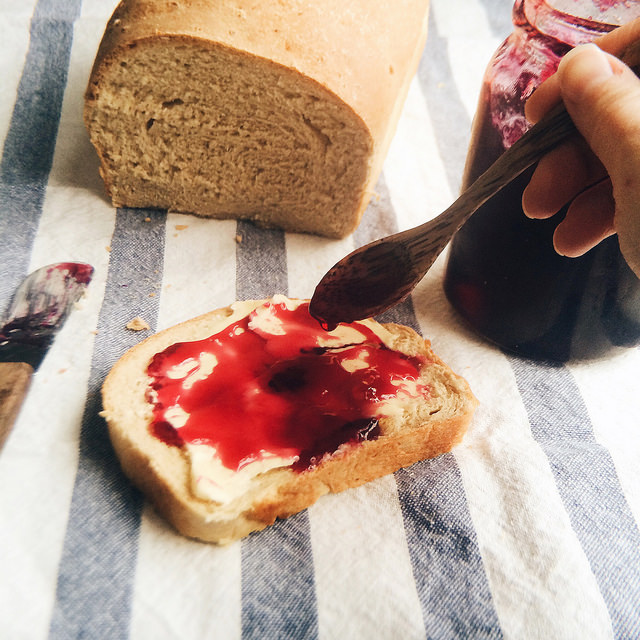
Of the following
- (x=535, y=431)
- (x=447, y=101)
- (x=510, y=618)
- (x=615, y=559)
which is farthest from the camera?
(x=447, y=101)

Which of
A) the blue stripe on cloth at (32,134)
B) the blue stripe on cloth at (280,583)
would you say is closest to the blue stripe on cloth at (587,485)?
the blue stripe on cloth at (280,583)

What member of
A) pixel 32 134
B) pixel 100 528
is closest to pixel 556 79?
pixel 100 528

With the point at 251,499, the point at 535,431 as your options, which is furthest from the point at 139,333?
the point at 535,431

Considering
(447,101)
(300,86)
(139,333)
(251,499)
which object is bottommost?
(139,333)

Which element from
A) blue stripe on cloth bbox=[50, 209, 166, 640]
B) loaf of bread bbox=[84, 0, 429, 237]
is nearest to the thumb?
loaf of bread bbox=[84, 0, 429, 237]

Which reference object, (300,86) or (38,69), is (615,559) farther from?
(38,69)

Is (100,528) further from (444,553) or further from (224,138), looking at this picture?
(224,138)

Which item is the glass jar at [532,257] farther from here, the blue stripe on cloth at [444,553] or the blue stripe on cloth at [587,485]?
the blue stripe on cloth at [444,553]

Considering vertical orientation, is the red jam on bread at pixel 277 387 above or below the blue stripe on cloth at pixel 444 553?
above
